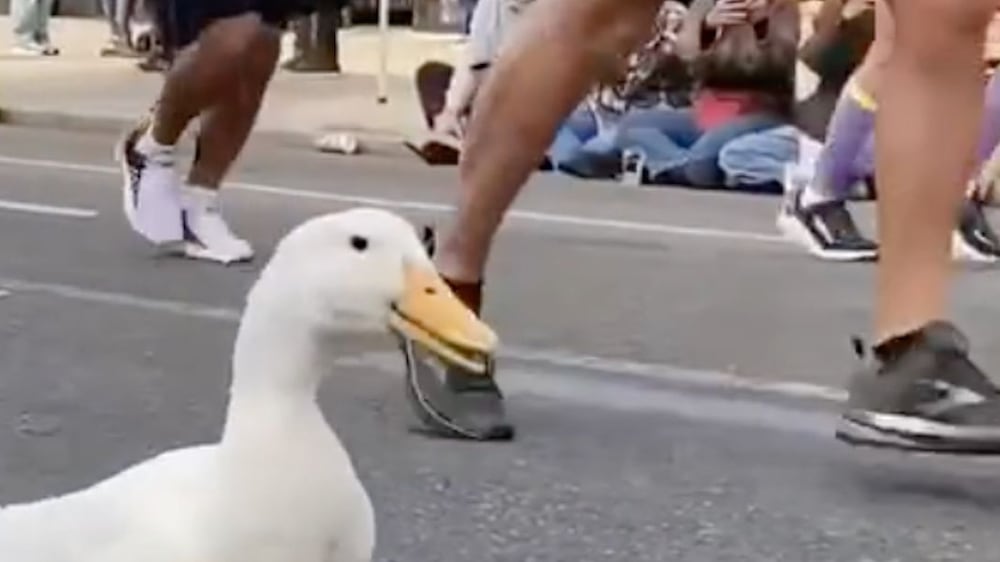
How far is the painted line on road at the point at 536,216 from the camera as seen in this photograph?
7.98 m

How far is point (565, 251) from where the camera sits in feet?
24.0

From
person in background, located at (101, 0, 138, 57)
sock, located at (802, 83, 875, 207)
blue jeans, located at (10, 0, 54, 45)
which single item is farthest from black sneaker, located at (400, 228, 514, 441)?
blue jeans, located at (10, 0, 54, 45)

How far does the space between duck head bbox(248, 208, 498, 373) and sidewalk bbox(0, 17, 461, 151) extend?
9.20 m

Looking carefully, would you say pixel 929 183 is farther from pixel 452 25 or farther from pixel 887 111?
pixel 452 25

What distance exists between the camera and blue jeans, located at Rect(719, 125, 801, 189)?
984 centimetres

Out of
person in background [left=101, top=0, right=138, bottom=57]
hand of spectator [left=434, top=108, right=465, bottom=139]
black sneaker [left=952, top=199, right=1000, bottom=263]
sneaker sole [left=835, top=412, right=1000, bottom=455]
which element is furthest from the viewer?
person in background [left=101, top=0, right=138, bottom=57]

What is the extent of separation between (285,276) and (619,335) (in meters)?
2.90

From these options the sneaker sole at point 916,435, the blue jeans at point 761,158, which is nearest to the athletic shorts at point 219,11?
the sneaker sole at point 916,435

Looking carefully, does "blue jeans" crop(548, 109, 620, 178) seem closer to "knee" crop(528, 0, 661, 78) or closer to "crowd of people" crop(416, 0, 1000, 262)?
"crowd of people" crop(416, 0, 1000, 262)

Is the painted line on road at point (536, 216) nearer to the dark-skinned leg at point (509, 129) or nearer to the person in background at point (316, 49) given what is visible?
the dark-skinned leg at point (509, 129)

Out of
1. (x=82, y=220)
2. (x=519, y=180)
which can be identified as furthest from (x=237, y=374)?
(x=82, y=220)

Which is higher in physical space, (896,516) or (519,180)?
(519,180)

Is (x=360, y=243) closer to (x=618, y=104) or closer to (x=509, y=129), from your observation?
(x=509, y=129)

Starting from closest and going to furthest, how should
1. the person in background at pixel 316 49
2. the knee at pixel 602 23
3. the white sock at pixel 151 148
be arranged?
the knee at pixel 602 23, the white sock at pixel 151 148, the person in background at pixel 316 49
